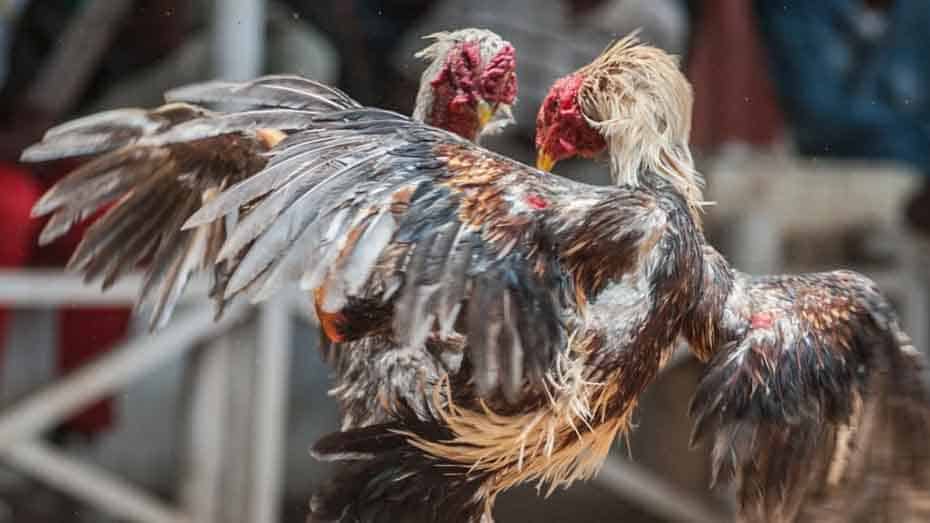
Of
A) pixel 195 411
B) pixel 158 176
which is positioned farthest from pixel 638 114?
pixel 195 411

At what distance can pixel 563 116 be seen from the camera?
1.86 ft

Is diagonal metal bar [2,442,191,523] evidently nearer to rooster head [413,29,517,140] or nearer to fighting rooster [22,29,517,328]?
fighting rooster [22,29,517,328]

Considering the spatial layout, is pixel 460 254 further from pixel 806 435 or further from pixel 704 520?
pixel 704 520

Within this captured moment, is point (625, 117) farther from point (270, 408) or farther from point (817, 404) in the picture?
point (270, 408)

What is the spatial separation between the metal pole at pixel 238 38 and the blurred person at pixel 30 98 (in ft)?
0.07

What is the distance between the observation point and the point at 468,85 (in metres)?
0.58

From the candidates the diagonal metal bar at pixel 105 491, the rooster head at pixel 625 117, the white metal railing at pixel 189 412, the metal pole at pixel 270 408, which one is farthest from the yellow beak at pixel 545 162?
the diagonal metal bar at pixel 105 491

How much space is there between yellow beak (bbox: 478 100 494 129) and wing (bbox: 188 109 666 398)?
0.04 meters

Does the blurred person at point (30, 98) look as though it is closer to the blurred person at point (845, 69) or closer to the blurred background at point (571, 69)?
the blurred background at point (571, 69)

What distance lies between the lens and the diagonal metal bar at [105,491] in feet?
3.55

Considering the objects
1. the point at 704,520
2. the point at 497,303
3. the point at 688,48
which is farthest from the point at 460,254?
the point at 704,520

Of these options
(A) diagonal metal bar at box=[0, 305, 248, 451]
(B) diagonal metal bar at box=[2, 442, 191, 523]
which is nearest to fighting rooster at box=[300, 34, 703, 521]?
(A) diagonal metal bar at box=[0, 305, 248, 451]

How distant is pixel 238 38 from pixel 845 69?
1.01 ft

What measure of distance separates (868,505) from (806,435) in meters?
0.05
